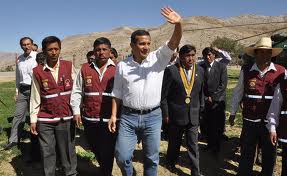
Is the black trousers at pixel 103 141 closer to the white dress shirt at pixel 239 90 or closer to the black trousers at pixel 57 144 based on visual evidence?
the black trousers at pixel 57 144

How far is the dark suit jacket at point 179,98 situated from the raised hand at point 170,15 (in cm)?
170

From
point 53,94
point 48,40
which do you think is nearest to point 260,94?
point 53,94

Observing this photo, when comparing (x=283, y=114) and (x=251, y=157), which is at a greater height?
(x=283, y=114)

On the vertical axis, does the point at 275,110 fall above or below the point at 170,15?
below

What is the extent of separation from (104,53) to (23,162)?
290cm

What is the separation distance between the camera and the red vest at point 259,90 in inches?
194

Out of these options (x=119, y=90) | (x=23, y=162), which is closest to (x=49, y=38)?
(x=119, y=90)

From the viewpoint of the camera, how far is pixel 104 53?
200 inches

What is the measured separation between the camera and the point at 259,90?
494cm

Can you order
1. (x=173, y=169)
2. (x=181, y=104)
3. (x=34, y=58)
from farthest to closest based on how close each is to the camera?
(x=34, y=58)
(x=173, y=169)
(x=181, y=104)

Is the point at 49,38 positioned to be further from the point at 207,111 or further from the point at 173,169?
the point at 207,111

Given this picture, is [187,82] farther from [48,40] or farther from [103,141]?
[48,40]

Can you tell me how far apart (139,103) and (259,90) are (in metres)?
1.73

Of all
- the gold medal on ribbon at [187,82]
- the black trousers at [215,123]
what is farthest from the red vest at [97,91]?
the black trousers at [215,123]
